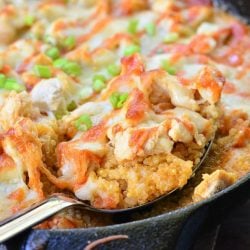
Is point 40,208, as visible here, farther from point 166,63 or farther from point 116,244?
point 166,63

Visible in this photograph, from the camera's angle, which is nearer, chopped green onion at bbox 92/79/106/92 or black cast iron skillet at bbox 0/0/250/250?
black cast iron skillet at bbox 0/0/250/250

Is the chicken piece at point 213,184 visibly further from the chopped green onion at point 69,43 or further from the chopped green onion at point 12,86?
the chopped green onion at point 69,43

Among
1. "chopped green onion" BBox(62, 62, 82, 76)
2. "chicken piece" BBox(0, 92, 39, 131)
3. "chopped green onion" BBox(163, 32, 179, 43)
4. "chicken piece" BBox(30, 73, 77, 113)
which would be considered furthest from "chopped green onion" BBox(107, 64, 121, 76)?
"chicken piece" BBox(0, 92, 39, 131)

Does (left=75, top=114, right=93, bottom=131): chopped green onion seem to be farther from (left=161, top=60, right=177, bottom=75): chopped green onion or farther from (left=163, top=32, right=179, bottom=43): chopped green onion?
(left=163, top=32, right=179, bottom=43): chopped green onion

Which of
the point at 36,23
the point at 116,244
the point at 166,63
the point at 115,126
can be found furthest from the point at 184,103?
the point at 36,23

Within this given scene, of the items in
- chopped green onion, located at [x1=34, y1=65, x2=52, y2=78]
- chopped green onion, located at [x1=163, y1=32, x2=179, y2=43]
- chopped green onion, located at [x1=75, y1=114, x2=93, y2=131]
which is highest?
chopped green onion, located at [x1=34, y1=65, x2=52, y2=78]

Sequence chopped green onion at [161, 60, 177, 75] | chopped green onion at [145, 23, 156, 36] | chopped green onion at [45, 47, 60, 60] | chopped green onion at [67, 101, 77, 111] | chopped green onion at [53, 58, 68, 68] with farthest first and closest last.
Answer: chopped green onion at [145, 23, 156, 36] → chopped green onion at [45, 47, 60, 60] → chopped green onion at [53, 58, 68, 68] → chopped green onion at [161, 60, 177, 75] → chopped green onion at [67, 101, 77, 111]
